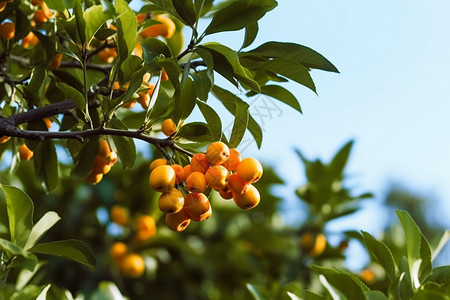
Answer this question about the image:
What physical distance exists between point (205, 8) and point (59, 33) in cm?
47

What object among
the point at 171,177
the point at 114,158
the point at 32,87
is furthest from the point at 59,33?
the point at 171,177

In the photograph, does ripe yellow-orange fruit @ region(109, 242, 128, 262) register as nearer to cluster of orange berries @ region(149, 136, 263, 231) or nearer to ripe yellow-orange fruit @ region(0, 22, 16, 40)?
ripe yellow-orange fruit @ region(0, 22, 16, 40)

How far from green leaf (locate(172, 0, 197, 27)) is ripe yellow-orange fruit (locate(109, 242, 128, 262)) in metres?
1.84

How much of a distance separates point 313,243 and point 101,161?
5.85ft

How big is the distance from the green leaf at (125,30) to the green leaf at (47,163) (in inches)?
18.1

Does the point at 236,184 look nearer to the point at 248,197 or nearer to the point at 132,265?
the point at 248,197

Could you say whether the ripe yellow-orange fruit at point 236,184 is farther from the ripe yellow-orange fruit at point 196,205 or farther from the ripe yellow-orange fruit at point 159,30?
the ripe yellow-orange fruit at point 159,30

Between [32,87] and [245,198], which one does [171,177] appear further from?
[32,87]

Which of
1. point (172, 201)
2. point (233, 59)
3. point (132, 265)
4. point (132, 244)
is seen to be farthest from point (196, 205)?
point (132, 244)

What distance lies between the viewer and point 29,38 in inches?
65.3

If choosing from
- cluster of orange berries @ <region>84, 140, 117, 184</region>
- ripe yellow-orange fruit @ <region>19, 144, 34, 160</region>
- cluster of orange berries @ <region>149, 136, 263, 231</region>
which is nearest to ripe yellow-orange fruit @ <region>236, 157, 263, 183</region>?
cluster of orange berries @ <region>149, 136, 263, 231</region>

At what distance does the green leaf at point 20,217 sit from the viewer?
125 cm

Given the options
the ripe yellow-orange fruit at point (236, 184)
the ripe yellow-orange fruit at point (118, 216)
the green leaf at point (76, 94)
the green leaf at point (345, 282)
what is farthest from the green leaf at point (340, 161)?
the green leaf at point (76, 94)

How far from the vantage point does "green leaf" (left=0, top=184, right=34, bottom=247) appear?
125 centimetres
